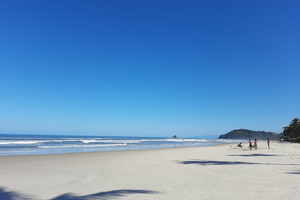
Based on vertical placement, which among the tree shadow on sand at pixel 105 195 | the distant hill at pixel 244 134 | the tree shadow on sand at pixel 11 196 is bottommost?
the distant hill at pixel 244 134

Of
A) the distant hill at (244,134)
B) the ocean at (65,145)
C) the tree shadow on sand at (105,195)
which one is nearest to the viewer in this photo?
the tree shadow on sand at (105,195)

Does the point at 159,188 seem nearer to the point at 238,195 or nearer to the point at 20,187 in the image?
the point at 238,195

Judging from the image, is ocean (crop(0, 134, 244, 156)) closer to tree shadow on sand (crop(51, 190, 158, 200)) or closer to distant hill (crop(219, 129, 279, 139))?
tree shadow on sand (crop(51, 190, 158, 200))

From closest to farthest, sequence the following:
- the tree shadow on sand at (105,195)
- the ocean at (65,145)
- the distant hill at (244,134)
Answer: the tree shadow on sand at (105,195) → the ocean at (65,145) → the distant hill at (244,134)

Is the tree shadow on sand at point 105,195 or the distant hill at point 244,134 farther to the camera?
the distant hill at point 244,134

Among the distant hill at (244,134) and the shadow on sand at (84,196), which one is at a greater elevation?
the shadow on sand at (84,196)

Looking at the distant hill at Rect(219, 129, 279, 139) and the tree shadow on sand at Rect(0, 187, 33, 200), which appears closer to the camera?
the tree shadow on sand at Rect(0, 187, 33, 200)

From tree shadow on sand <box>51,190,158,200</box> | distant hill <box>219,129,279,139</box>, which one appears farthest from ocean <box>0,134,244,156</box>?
distant hill <box>219,129,279,139</box>

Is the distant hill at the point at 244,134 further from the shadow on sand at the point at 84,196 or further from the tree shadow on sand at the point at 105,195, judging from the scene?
the shadow on sand at the point at 84,196

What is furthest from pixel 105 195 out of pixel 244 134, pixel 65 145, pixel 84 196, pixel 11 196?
pixel 244 134

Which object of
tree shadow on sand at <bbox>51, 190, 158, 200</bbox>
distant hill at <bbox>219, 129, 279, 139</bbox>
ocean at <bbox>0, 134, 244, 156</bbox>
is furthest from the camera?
distant hill at <bbox>219, 129, 279, 139</bbox>

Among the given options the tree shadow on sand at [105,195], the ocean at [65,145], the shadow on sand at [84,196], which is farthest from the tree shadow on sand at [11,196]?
the ocean at [65,145]

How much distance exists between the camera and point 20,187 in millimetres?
6980

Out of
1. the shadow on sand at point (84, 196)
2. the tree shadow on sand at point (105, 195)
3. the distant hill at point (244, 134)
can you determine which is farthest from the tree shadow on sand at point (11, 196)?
the distant hill at point (244, 134)
